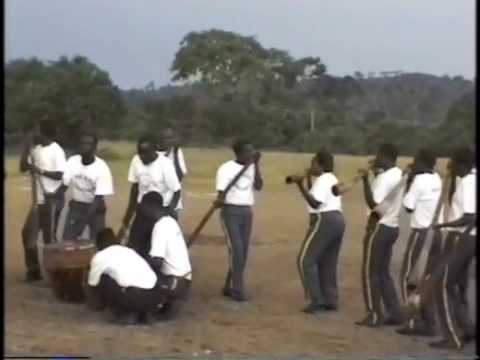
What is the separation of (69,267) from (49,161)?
890 mm

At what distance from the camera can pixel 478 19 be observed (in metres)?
4.86

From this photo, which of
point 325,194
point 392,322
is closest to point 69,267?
point 325,194

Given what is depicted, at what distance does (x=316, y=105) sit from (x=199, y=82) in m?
0.82

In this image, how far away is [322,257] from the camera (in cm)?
709

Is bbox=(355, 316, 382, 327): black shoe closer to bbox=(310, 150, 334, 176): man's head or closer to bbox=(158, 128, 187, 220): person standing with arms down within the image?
bbox=(310, 150, 334, 176): man's head

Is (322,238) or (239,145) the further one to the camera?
(239,145)

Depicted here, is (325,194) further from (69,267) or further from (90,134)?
(90,134)

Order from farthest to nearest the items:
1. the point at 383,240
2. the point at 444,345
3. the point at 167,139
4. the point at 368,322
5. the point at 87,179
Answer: the point at 167,139
the point at 87,179
the point at 368,322
the point at 383,240
the point at 444,345

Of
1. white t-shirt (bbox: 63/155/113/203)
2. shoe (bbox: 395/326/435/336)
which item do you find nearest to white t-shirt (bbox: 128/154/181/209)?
white t-shirt (bbox: 63/155/113/203)

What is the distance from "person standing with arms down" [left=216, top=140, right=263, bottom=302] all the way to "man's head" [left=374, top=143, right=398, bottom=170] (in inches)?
39.7

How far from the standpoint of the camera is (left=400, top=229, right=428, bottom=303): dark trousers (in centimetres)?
641

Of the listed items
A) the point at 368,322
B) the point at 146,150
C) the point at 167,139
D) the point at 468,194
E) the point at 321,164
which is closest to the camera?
the point at 468,194

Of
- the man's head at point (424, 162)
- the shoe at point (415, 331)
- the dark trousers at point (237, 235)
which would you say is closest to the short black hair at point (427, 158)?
the man's head at point (424, 162)

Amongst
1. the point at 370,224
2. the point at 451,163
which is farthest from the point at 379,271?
the point at 451,163
